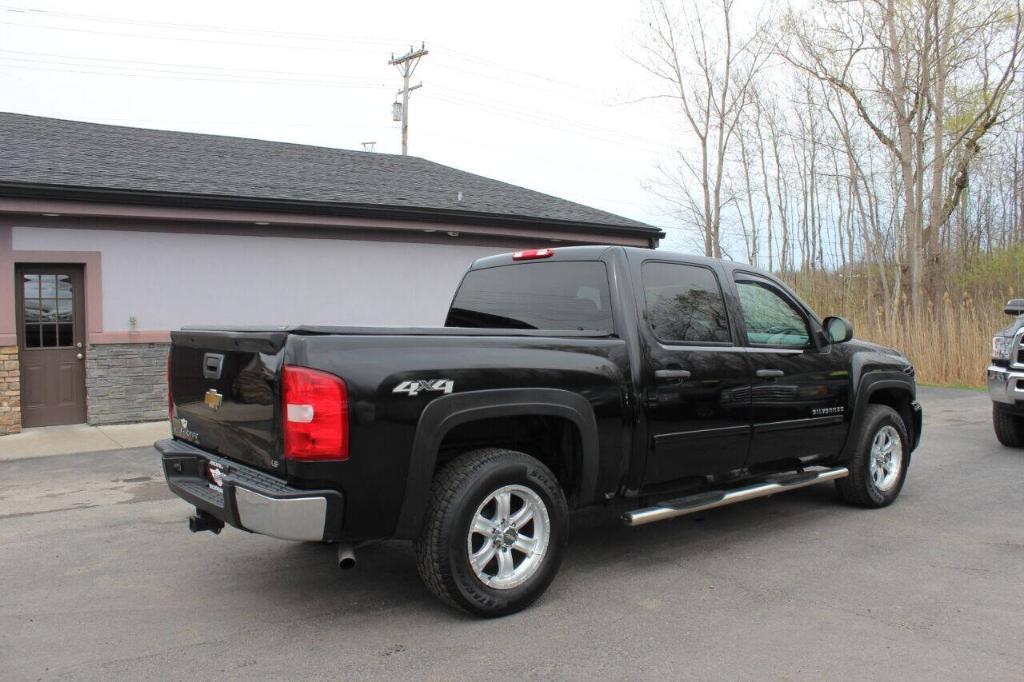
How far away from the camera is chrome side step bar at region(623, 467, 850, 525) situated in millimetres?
4629

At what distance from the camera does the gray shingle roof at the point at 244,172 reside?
11062mm

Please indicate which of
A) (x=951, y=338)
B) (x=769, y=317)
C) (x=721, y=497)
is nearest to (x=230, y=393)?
(x=721, y=497)

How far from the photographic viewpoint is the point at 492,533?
4.07m

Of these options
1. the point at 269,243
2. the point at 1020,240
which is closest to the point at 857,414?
the point at 269,243

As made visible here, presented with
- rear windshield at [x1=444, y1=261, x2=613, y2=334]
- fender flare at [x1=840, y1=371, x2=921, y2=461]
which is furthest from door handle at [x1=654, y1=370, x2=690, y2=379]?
fender flare at [x1=840, y1=371, x2=921, y2=461]

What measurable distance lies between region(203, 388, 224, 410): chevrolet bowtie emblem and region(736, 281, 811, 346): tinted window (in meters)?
3.37

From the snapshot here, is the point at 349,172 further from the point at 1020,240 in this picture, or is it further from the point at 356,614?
the point at 1020,240

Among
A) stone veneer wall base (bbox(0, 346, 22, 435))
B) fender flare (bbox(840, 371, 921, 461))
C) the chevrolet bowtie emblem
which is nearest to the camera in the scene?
the chevrolet bowtie emblem

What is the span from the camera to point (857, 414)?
6.09 metres

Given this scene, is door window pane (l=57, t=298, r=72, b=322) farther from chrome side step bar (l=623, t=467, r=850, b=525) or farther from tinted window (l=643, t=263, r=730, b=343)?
chrome side step bar (l=623, t=467, r=850, b=525)

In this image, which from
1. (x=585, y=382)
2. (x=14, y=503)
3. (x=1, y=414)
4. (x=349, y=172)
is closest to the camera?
(x=585, y=382)

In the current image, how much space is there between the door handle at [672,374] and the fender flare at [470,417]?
1.89ft

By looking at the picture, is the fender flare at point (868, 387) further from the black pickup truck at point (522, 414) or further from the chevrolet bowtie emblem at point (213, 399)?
the chevrolet bowtie emblem at point (213, 399)

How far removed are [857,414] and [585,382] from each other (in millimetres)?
2775
